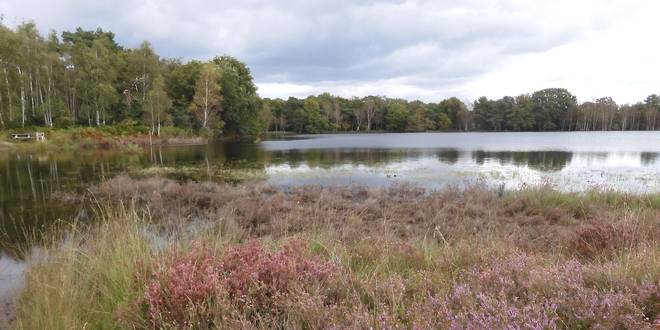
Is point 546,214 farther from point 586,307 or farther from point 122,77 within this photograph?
point 122,77

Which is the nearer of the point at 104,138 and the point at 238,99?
the point at 104,138

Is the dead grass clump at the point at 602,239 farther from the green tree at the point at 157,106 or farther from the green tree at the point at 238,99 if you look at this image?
the green tree at the point at 238,99

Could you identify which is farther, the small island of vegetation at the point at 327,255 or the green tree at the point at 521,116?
the green tree at the point at 521,116

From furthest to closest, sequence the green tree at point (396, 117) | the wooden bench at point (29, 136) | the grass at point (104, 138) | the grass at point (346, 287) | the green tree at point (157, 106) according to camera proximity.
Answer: the green tree at point (396, 117) → the green tree at point (157, 106) → the wooden bench at point (29, 136) → the grass at point (104, 138) → the grass at point (346, 287)

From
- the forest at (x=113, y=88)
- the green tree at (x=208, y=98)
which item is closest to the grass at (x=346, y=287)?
the forest at (x=113, y=88)

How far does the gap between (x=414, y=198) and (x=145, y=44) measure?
61.1 m

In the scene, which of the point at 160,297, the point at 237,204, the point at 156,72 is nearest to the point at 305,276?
the point at 160,297

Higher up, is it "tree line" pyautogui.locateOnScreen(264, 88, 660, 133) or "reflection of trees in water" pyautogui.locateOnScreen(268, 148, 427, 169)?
"tree line" pyautogui.locateOnScreen(264, 88, 660, 133)

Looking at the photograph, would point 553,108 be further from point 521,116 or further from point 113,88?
point 113,88

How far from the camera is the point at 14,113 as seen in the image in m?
44.2

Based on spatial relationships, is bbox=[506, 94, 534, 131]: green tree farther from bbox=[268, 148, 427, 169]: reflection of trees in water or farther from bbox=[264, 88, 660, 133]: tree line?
bbox=[268, 148, 427, 169]: reflection of trees in water

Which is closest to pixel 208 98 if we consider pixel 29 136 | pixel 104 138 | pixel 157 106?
pixel 157 106

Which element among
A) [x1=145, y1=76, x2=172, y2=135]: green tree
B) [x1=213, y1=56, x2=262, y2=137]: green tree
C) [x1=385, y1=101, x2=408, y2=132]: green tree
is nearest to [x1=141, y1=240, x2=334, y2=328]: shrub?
[x1=145, y1=76, x2=172, y2=135]: green tree

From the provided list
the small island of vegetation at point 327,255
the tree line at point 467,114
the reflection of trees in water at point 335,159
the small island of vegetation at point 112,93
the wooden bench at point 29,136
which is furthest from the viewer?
the tree line at point 467,114
